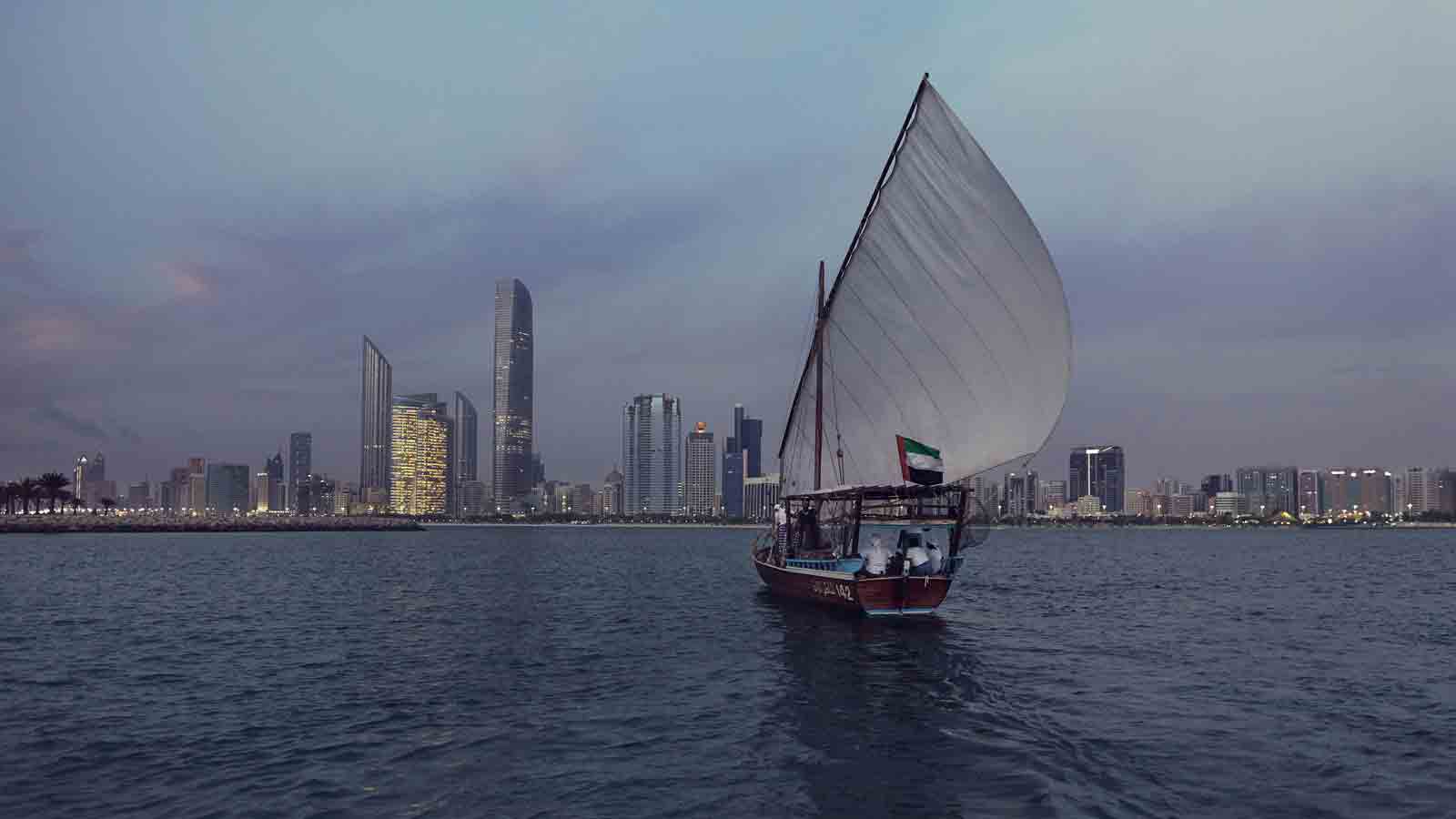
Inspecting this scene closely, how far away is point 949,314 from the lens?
122 ft

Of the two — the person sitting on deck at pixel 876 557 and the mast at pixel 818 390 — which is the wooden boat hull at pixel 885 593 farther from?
the mast at pixel 818 390

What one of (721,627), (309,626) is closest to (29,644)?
(309,626)

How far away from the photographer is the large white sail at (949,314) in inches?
1366

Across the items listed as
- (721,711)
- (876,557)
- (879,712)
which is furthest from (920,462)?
(721,711)

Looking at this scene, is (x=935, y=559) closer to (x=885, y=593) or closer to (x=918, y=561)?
(x=918, y=561)

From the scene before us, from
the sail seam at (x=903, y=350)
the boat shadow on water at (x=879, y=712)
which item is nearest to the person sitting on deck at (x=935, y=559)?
the boat shadow on water at (x=879, y=712)

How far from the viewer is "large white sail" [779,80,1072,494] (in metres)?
34.7

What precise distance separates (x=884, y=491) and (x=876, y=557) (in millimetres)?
3958

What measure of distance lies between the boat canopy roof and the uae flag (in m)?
1.13

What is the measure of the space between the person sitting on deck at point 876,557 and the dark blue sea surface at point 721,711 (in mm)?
2743

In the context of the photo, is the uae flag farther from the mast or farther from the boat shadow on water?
the mast

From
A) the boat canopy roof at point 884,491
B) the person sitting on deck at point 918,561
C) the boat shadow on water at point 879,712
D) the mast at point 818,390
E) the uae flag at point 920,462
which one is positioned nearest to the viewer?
the boat shadow on water at point 879,712

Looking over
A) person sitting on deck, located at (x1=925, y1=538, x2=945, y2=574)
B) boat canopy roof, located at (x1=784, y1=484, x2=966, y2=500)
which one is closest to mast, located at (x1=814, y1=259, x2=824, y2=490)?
boat canopy roof, located at (x1=784, y1=484, x2=966, y2=500)

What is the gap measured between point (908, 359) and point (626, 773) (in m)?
25.5
